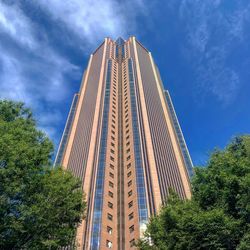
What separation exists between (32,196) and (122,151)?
64.0 meters

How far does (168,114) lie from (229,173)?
82142mm

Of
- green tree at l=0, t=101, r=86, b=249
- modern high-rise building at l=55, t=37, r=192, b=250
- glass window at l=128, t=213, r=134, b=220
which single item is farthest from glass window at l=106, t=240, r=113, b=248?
green tree at l=0, t=101, r=86, b=249

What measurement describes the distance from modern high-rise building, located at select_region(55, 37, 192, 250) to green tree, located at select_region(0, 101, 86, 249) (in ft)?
121

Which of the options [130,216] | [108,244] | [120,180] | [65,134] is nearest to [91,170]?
[120,180]

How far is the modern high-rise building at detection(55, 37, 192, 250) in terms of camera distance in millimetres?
58344

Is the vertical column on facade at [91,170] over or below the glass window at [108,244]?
over

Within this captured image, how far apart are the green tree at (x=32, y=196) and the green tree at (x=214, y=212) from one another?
572 cm

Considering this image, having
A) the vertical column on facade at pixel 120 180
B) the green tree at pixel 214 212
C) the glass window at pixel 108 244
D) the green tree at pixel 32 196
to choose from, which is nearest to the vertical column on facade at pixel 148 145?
the vertical column on facade at pixel 120 180

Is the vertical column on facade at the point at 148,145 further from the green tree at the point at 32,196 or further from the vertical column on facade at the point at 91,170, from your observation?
the green tree at the point at 32,196

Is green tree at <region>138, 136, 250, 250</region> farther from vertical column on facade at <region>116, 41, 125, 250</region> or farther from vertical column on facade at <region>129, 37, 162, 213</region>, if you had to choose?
vertical column on facade at <region>116, 41, 125, 250</region>

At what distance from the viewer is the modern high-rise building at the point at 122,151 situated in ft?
191

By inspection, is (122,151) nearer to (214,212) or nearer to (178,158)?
(178,158)

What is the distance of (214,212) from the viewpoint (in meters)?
16.6

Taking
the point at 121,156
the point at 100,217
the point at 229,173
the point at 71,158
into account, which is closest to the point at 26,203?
the point at 229,173
